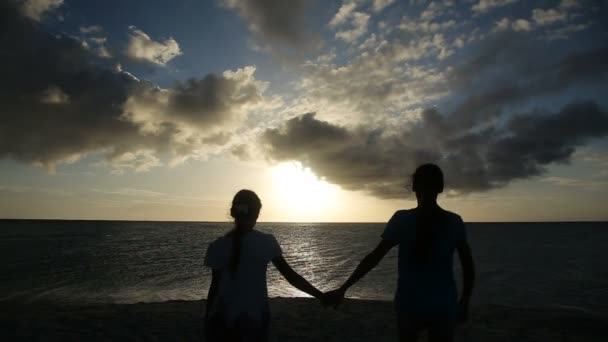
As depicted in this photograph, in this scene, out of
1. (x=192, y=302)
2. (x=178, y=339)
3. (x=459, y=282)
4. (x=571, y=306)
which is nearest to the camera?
(x=178, y=339)

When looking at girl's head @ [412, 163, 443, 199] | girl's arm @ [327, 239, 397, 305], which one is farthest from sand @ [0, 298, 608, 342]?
girl's head @ [412, 163, 443, 199]

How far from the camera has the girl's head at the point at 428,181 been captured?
3395 millimetres

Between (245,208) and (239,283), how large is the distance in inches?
25.0

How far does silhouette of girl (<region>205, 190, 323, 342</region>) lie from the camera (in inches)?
120

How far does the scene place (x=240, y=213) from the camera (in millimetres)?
3227

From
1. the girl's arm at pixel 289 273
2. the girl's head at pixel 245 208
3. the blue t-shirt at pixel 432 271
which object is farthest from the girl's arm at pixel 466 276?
the girl's head at pixel 245 208

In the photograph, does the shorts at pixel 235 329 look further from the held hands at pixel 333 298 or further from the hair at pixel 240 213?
the held hands at pixel 333 298

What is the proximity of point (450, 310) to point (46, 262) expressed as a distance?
34574 mm

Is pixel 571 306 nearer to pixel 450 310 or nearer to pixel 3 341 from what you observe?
pixel 450 310

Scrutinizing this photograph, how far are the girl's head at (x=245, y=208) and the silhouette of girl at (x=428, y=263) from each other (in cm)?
125

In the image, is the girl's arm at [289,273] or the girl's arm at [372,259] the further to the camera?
the girl's arm at [372,259]

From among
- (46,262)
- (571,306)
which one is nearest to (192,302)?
(571,306)

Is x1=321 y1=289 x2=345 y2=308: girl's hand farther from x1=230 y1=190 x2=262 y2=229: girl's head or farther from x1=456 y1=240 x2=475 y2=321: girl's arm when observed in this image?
x1=230 y1=190 x2=262 y2=229: girl's head

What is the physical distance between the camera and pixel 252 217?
3305 millimetres
